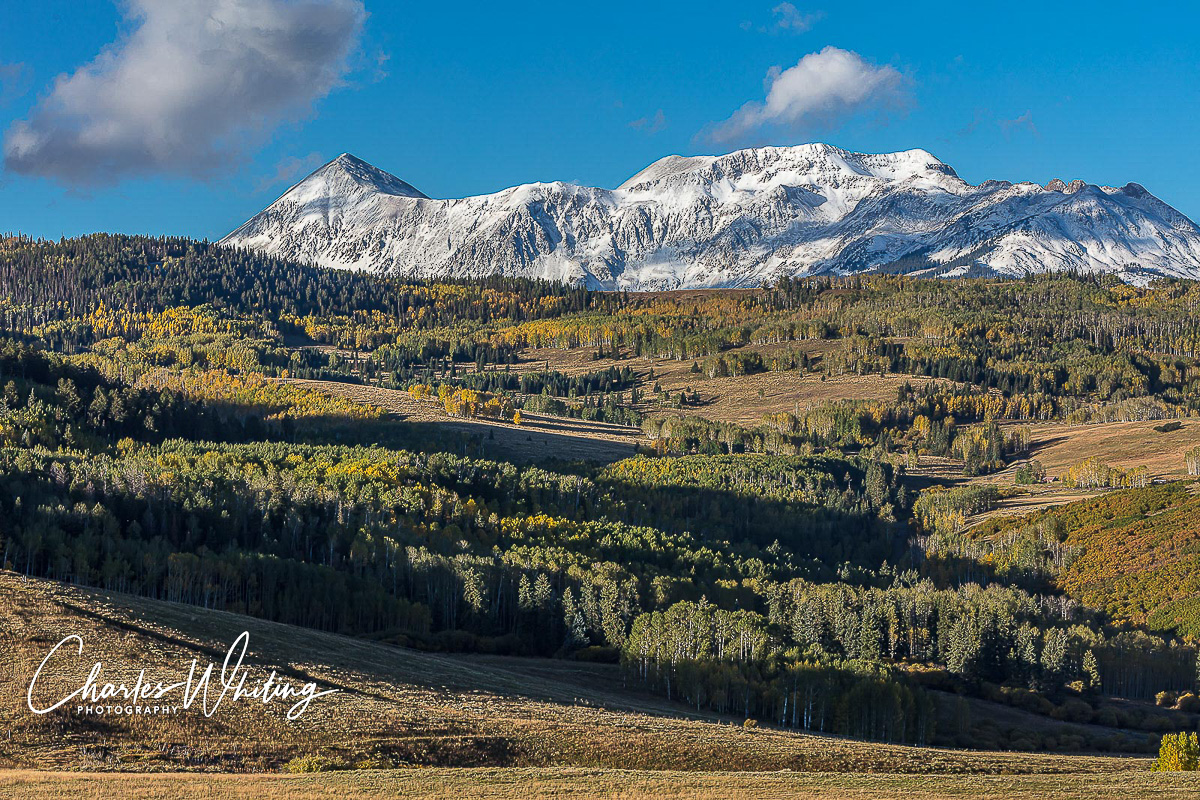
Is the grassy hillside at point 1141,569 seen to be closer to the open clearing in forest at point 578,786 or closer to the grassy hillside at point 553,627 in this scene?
the grassy hillside at point 553,627

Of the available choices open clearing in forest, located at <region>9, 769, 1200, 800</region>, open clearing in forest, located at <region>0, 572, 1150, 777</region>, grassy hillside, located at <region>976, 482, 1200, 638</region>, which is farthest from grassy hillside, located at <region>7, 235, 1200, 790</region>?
open clearing in forest, located at <region>9, 769, 1200, 800</region>

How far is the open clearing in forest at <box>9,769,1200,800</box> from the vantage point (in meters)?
51.8

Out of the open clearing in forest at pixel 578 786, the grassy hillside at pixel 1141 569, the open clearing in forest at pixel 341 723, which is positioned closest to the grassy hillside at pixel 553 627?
the open clearing in forest at pixel 341 723

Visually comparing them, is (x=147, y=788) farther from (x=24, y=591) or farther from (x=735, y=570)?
(x=735, y=570)

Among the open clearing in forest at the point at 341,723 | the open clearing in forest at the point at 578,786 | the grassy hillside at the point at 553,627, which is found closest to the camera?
the open clearing in forest at the point at 578,786

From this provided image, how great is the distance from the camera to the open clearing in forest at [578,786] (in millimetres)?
51781

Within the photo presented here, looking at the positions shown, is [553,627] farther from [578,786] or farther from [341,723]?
[578,786]

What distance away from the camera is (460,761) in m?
61.6

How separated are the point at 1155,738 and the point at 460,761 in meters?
73.9

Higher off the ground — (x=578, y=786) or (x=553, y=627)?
(x=578, y=786)

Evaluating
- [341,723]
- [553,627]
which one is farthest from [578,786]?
[553,627]

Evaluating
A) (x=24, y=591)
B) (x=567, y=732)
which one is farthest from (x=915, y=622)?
(x=24, y=591)

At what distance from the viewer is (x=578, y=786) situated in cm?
5638

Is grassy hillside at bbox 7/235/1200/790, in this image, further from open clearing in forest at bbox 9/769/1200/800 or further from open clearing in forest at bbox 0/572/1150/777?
open clearing in forest at bbox 9/769/1200/800
